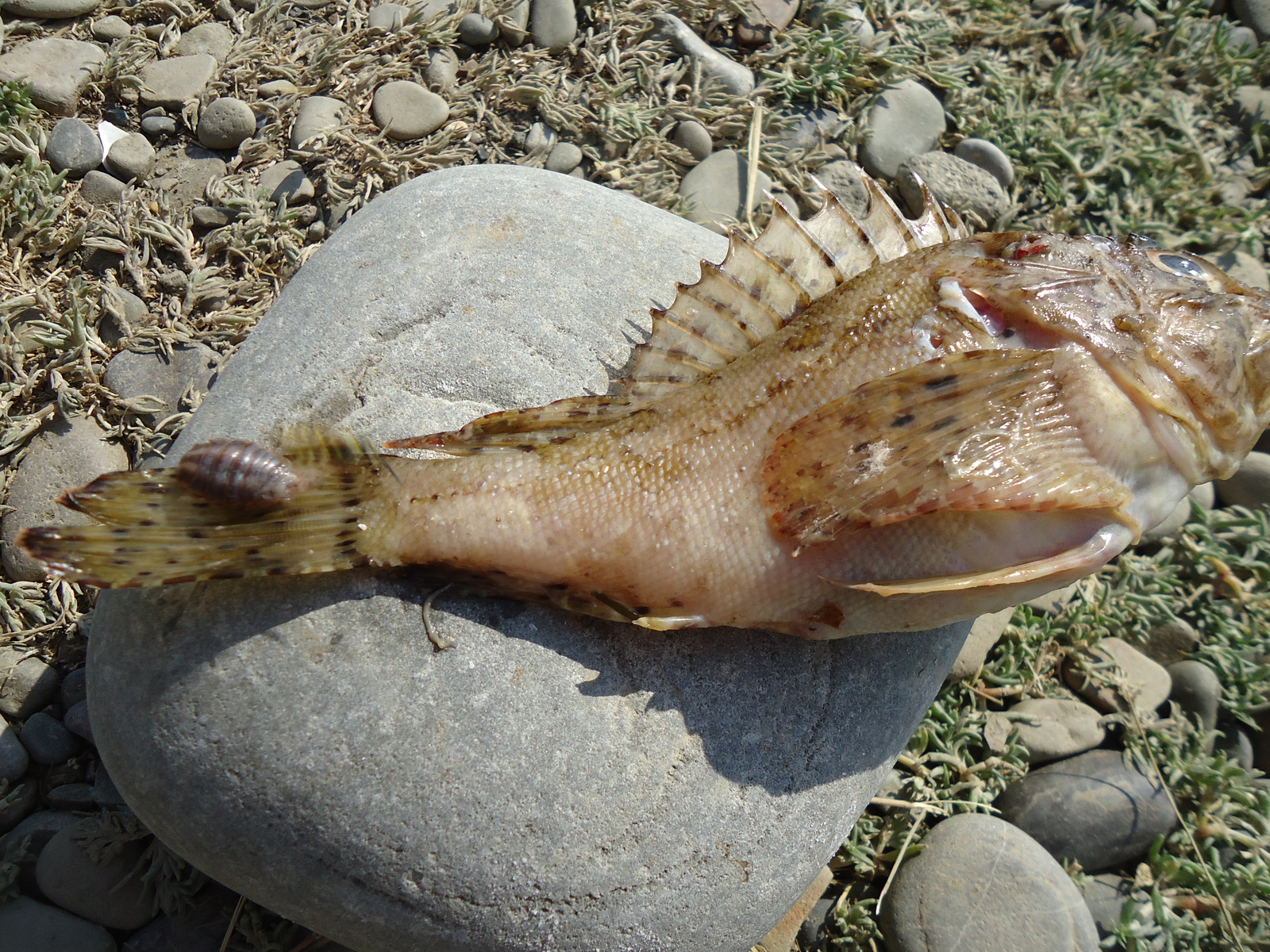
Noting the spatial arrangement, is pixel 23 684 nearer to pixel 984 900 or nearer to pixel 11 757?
pixel 11 757

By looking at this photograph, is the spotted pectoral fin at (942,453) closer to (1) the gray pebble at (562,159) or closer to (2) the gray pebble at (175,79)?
(1) the gray pebble at (562,159)

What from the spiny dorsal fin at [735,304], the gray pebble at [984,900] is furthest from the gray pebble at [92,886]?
the gray pebble at [984,900]

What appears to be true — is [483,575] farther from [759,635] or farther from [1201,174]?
[1201,174]

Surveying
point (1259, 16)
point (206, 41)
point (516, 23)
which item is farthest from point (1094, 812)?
point (206, 41)

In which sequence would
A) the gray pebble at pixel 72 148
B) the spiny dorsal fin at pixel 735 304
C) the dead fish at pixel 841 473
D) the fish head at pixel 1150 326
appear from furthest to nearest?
1. the gray pebble at pixel 72 148
2. the spiny dorsal fin at pixel 735 304
3. the fish head at pixel 1150 326
4. the dead fish at pixel 841 473


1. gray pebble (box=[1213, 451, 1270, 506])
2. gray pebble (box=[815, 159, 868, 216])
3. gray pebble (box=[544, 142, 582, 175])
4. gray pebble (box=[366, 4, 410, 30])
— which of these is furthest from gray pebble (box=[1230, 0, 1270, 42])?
gray pebble (box=[366, 4, 410, 30])
